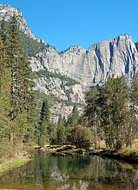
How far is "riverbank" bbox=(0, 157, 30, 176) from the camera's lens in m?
44.0

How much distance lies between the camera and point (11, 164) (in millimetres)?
48281

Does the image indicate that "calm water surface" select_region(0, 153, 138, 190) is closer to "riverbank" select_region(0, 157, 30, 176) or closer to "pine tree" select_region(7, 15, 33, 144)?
"riverbank" select_region(0, 157, 30, 176)

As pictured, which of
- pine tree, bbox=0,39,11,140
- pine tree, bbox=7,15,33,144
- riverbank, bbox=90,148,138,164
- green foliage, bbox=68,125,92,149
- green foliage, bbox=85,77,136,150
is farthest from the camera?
green foliage, bbox=68,125,92,149

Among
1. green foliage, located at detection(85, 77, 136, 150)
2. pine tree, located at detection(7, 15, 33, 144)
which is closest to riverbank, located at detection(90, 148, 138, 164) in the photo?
green foliage, located at detection(85, 77, 136, 150)

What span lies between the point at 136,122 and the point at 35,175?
45037mm

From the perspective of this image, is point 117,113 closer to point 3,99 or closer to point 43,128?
point 3,99

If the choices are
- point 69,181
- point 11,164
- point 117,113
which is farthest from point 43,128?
point 69,181

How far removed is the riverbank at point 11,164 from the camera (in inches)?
1733

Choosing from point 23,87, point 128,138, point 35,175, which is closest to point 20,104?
point 23,87

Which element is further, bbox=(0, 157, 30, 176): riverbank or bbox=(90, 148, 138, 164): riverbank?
bbox=(90, 148, 138, 164): riverbank

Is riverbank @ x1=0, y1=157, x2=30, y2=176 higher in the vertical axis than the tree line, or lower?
lower

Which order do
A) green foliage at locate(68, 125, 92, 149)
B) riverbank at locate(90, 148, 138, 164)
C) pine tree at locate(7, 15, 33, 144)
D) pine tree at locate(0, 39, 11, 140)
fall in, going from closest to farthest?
pine tree at locate(0, 39, 11, 140) < pine tree at locate(7, 15, 33, 144) < riverbank at locate(90, 148, 138, 164) < green foliage at locate(68, 125, 92, 149)

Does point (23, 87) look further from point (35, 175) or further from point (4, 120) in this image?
point (35, 175)

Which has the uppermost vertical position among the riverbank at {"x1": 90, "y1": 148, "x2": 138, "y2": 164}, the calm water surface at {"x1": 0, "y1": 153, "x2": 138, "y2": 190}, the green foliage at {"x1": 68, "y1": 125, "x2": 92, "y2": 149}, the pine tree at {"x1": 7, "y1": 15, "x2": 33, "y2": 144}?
the pine tree at {"x1": 7, "y1": 15, "x2": 33, "y2": 144}
